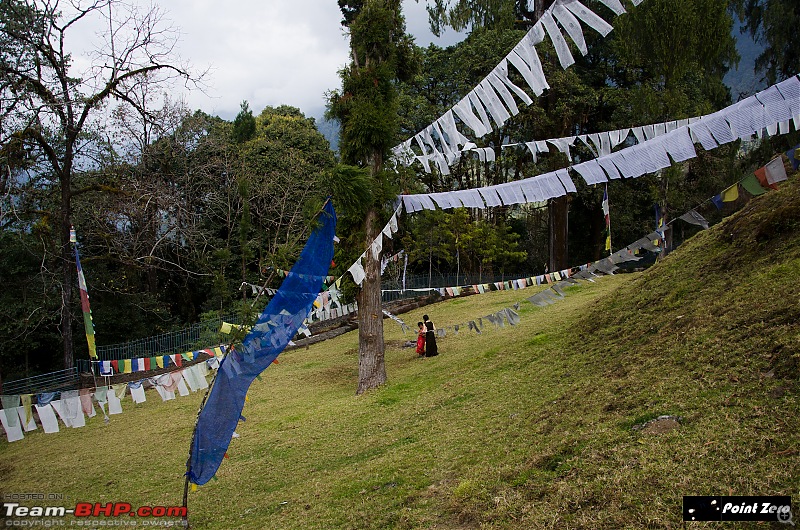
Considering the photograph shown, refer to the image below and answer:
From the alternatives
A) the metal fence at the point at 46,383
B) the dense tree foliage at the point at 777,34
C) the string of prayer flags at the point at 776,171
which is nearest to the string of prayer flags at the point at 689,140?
the string of prayer flags at the point at 776,171

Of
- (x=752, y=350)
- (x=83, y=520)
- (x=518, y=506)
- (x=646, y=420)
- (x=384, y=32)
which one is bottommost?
(x=83, y=520)

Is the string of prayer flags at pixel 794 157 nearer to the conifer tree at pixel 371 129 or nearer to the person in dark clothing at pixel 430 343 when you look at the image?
the conifer tree at pixel 371 129

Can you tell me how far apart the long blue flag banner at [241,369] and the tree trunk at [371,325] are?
3.32 m

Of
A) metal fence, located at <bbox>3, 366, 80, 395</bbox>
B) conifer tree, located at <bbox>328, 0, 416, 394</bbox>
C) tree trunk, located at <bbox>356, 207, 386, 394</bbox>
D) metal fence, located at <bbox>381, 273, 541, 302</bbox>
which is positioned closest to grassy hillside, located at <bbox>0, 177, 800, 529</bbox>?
tree trunk, located at <bbox>356, 207, 386, 394</bbox>

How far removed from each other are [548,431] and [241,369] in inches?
127

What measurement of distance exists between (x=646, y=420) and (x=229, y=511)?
4.34 meters

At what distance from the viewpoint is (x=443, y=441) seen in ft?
21.2

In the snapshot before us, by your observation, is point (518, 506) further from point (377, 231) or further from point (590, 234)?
point (590, 234)

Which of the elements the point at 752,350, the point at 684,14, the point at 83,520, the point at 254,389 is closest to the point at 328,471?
the point at 83,520

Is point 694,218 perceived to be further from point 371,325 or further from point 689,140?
point 371,325

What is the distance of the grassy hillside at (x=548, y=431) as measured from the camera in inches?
159

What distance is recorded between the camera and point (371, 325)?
35.4 ft

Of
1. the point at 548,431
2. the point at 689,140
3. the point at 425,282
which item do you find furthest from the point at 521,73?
the point at 425,282

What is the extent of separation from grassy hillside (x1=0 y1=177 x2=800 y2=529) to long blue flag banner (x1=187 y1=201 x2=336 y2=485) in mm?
717
